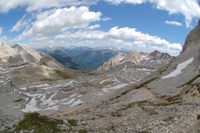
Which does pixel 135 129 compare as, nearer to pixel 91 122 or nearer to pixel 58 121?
pixel 91 122

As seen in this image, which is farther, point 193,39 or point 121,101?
point 193,39

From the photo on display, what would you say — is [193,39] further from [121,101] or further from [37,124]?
[37,124]

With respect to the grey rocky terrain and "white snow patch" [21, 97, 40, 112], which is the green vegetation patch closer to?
the grey rocky terrain

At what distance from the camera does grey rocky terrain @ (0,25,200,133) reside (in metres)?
28.5

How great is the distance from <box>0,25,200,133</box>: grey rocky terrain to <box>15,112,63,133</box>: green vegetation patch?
80 centimetres

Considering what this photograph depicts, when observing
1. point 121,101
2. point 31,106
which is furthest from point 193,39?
point 121,101

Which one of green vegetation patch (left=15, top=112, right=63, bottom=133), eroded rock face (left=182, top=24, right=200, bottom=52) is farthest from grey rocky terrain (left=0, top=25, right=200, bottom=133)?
green vegetation patch (left=15, top=112, right=63, bottom=133)

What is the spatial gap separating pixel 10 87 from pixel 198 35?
387 feet

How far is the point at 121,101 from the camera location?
199 ft

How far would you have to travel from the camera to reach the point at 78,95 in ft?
387

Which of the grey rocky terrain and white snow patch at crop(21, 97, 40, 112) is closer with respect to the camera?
the grey rocky terrain

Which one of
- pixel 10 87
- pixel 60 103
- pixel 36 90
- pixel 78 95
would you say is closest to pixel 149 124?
pixel 60 103

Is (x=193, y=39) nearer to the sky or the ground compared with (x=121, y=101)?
nearer to the sky

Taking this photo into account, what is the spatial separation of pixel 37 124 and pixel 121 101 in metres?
37.0
